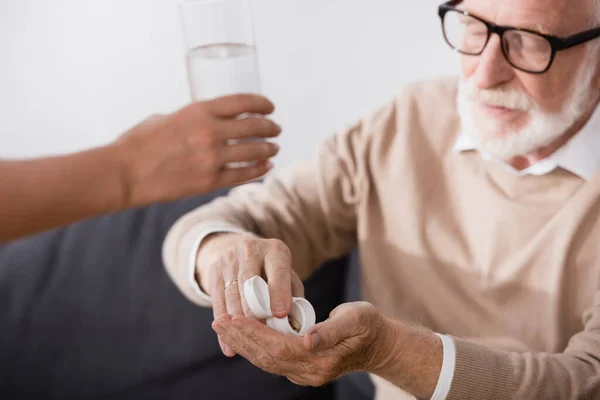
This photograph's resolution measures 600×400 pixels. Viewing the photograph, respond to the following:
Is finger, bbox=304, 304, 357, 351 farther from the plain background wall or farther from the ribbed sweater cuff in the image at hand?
the plain background wall

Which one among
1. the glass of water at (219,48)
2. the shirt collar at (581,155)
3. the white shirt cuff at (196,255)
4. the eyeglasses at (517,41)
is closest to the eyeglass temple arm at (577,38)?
the eyeglasses at (517,41)

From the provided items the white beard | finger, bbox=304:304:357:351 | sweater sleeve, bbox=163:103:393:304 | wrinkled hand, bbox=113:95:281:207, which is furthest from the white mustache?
finger, bbox=304:304:357:351

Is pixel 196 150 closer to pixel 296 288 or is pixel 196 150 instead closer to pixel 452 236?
pixel 296 288

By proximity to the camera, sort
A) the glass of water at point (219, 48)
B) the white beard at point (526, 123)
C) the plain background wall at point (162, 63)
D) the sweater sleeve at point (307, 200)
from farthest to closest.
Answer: the plain background wall at point (162, 63) < the sweater sleeve at point (307, 200) < the white beard at point (526, 123) < the glass of water at point (219, 48)

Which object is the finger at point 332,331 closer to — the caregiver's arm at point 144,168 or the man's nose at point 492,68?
the caregiver's arm at point 144,168

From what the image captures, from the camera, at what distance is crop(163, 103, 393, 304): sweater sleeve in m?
1.20

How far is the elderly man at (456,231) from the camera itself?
0.84 metres

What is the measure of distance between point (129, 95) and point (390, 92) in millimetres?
572

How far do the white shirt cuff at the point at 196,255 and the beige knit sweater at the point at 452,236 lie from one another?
17mm

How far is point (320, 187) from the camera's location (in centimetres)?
123

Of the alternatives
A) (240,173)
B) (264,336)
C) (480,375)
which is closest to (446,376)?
(480,375)

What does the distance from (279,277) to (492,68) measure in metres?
0.48

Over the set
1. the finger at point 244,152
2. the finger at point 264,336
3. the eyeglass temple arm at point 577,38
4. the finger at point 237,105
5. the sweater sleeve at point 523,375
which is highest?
the eyeglass temple arm at point 577,38

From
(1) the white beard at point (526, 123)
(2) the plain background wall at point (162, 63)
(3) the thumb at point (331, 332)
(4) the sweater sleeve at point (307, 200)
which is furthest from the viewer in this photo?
(2) the plain background wall at point (162, 63)
